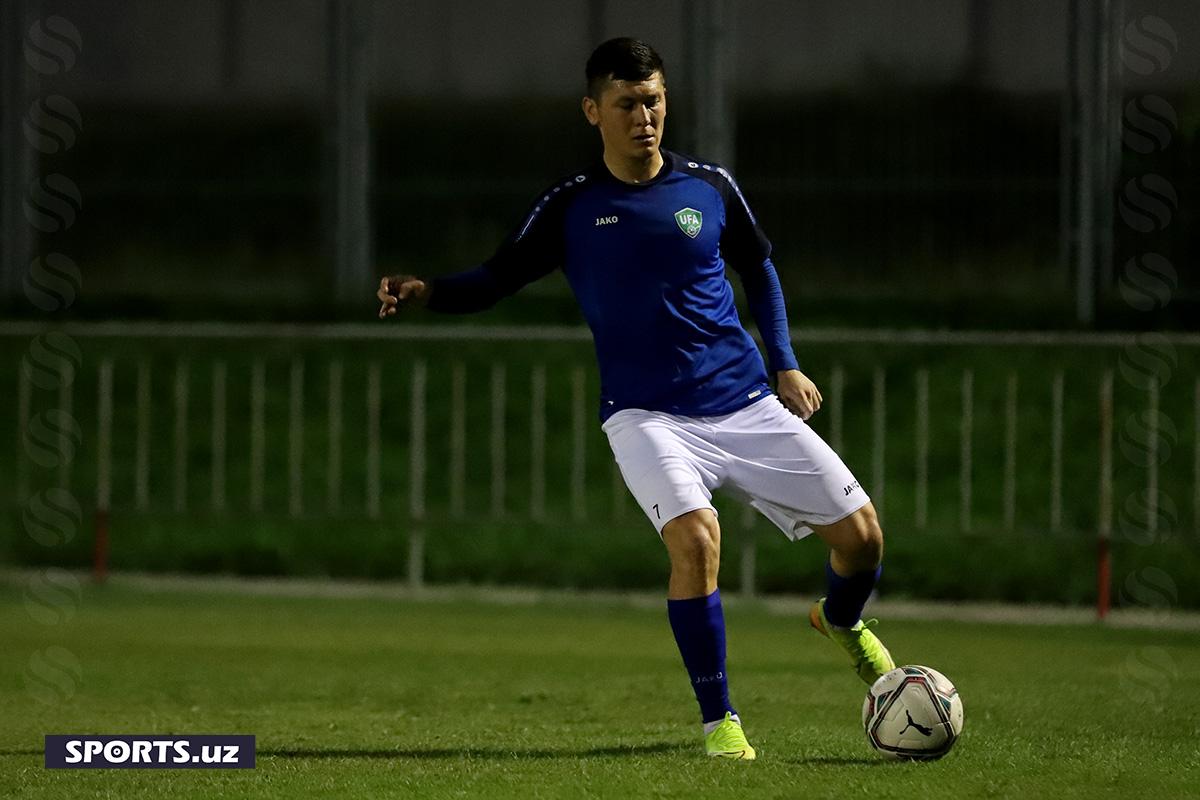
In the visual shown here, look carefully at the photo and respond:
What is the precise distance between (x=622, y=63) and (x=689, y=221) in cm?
51

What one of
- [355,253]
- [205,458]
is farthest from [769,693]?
[355,253]

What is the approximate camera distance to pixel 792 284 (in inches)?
536

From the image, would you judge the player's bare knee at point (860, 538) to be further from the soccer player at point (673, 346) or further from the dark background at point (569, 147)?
the dark background at point (569, 147)

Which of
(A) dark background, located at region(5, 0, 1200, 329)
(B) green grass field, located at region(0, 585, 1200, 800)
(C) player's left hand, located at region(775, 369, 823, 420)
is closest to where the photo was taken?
(B) green grass field, located at region(0, 585, 1200, 800)

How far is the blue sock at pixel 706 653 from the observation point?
18.8 ft

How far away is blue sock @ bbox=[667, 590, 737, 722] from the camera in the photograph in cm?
572

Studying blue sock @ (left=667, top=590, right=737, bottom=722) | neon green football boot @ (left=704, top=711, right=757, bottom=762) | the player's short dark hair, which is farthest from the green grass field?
the player's short dark hair

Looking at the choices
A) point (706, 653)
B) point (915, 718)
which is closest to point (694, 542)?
point (706, 653)

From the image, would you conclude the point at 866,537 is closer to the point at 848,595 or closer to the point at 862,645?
the point at 848,595

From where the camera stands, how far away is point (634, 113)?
19.3 feet

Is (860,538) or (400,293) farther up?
(400,293)

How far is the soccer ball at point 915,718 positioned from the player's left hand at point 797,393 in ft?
3.34

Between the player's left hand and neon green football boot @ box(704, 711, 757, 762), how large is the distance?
1.05 metres

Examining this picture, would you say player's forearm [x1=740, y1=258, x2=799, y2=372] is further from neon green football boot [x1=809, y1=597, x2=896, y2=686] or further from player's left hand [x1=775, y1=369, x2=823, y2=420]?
neon green football boot [x1=809, y1=597, x2=896, y2=686]
